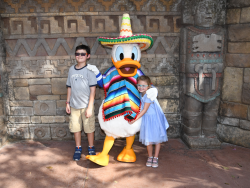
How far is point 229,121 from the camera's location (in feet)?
12.8

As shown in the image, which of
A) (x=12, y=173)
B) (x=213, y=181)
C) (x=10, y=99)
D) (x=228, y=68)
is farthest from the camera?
(x=10, y=99)

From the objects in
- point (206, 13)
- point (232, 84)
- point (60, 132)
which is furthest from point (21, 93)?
point (232, 84)

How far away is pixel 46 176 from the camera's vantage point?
9.48ft

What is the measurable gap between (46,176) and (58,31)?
99.4 inches

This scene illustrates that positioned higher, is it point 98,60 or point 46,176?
point 98,60

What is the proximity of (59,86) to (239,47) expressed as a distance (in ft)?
11.1

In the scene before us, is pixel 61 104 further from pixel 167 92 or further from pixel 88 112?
pixel 167 92

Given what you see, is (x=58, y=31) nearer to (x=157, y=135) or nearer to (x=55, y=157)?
(x=55, y=157)

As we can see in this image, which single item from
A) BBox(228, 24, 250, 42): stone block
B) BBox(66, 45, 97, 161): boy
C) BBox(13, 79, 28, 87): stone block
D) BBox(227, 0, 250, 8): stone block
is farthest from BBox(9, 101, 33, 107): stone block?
BBox(227, 0, 250, 8): stone block

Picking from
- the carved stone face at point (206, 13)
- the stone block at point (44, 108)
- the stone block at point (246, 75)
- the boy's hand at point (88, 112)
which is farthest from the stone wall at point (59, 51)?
the stone block at point (246, 75)

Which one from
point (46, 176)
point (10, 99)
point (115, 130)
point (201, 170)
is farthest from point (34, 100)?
point (201, 170)

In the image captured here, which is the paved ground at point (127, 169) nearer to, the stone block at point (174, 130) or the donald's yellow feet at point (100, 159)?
the donald's yellow feet at point (100, 159)

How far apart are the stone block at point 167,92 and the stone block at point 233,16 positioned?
4.91 feet

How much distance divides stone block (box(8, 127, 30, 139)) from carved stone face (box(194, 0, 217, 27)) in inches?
150
